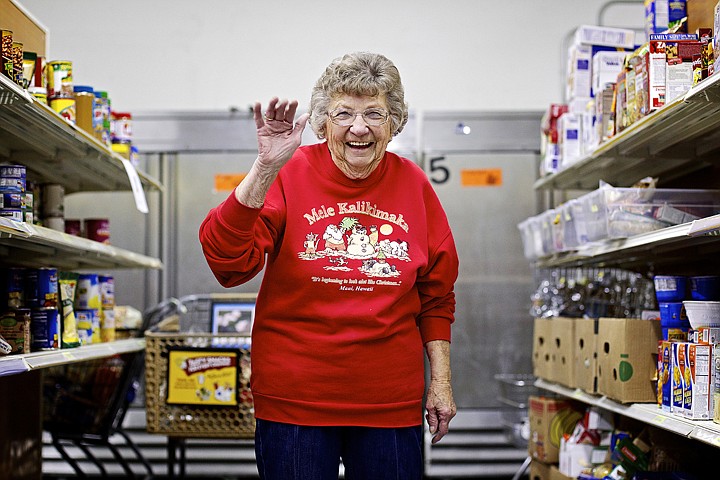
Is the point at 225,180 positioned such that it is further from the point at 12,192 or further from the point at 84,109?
the point at 12,192

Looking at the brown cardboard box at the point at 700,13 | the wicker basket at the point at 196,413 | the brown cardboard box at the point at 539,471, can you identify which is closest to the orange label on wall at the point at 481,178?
the brown cardboard box at the point at 539,471

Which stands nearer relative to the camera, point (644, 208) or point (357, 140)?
point (357, 140)

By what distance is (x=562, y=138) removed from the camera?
13.4 ft

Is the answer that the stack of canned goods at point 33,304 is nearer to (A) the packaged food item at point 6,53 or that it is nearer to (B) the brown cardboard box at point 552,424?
(A) the packaged food item at point 6,53

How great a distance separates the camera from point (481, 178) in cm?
589

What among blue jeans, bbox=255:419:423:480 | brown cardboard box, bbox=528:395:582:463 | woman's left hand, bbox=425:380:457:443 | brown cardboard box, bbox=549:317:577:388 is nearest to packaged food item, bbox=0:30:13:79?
blue jeans, bbox=255:419:423:480

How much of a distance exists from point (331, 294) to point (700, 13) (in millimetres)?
1659

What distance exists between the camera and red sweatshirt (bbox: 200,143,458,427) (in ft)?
6.93

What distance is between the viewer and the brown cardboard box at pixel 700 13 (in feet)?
9.29

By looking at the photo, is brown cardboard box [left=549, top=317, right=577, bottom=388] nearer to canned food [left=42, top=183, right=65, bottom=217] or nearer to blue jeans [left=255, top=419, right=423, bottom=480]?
blue jeans [left=255, top=419, right=423, bottom=480]

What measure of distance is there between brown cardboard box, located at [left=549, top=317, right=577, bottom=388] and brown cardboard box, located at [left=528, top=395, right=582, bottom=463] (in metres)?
0.13

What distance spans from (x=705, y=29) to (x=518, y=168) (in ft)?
10.5

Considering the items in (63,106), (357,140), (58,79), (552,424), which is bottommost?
(552,424)

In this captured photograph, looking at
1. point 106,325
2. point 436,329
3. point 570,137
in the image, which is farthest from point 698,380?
point 106,325
